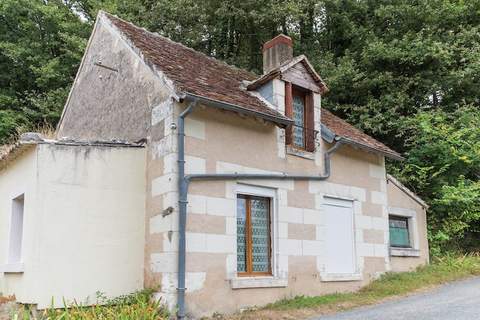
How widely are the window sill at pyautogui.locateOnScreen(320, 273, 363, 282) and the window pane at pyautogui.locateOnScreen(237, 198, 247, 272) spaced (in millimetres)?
2114

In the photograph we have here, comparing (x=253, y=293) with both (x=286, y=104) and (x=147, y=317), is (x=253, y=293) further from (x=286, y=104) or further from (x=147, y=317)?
(x=286, y=104)

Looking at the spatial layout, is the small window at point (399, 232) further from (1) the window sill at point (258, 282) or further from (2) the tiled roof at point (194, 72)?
(2) the tiled roof at point (194, 72)

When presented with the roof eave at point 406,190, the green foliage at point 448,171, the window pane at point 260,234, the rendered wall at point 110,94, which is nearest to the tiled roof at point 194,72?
the rendered wall at point 110,94

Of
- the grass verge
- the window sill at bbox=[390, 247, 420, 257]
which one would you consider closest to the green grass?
the grass verge

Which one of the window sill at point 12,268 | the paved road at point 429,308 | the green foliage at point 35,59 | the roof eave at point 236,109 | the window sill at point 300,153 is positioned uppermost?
the green foliage at point 35,59

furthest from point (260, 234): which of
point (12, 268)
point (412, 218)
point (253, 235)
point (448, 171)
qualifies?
point (448, 171)

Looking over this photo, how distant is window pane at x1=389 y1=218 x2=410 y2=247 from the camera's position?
13.1 m

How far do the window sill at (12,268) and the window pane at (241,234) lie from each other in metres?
3.86

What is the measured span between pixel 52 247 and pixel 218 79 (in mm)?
5099

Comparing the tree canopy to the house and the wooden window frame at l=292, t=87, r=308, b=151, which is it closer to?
the house

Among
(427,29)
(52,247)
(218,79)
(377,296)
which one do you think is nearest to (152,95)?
(218,79)

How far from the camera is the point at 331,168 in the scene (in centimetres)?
1123

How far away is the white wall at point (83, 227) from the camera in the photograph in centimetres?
813

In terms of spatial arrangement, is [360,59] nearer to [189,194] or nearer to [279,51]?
[279,51]
